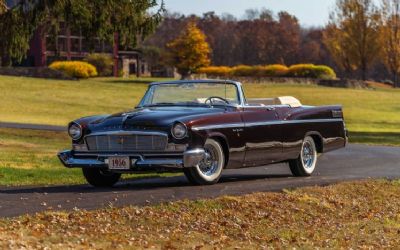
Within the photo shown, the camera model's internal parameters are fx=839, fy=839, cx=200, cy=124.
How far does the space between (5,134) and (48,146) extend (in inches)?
175

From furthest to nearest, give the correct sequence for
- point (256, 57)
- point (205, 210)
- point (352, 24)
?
1. point (256, 57)
2. point (352, 24)
3. point (205, 210)

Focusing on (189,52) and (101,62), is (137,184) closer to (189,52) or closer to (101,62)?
(101,62)

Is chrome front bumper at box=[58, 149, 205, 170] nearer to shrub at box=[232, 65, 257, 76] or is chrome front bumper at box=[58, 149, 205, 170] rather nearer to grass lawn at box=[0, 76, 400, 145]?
grass lawn at box=[0, 76, 400, 145]

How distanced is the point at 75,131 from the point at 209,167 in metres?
2.01

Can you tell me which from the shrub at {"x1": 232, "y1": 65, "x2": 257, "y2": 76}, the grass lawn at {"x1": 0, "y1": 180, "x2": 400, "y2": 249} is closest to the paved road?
the grass lawn at {"x1": 0, "y1": 180, "x2": 400, "y2": 249}

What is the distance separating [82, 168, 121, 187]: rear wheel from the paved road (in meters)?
0.16

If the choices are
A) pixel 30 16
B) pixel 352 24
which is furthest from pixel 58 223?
pixel 352 24

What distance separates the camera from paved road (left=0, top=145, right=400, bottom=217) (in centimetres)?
1018

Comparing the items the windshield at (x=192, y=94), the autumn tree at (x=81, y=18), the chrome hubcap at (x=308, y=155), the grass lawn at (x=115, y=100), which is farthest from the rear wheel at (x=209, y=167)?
the grass lawn at (x=115, y=100)

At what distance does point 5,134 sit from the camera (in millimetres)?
27250

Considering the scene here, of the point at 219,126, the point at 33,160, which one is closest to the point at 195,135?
the point at 219,126

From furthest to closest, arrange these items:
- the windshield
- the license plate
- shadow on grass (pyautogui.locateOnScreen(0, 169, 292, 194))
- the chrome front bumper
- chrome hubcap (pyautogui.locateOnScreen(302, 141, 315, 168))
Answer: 1. chrome hubcap (pyautogui.locateOnScreen(302, 141, 315, 168))
2. the windshield
3. shadow on grass (pyautogui.locateOnScreen(0, 169, 292, 194))
4. the license plate
5. the chrome front bumper

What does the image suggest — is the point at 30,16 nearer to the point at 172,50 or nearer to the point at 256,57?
the point at 172,50


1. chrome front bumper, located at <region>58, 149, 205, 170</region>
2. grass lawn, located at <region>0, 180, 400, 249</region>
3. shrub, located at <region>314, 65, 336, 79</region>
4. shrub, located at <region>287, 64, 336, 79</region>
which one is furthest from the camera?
shrub, located at <region>287, 64, 336, 79</region>
